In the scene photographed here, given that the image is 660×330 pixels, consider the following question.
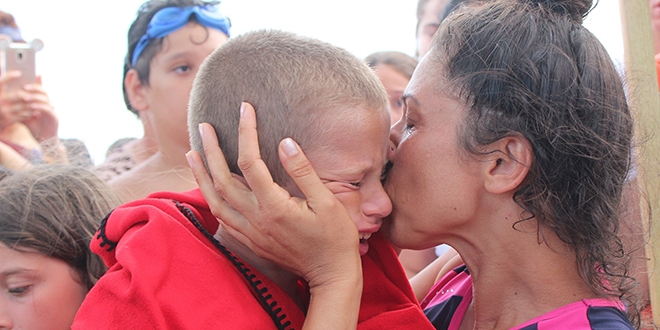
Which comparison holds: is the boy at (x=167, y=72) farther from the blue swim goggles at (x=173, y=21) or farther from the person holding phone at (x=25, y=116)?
the person holding phone at (x=25, y=116)

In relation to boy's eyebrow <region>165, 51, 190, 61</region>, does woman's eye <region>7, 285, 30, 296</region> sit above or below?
below

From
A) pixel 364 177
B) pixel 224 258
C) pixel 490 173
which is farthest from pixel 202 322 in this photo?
pixel 490 173

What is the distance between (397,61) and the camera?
3932 mm

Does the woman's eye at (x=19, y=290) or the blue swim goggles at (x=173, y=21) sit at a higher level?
the blue swim goggles at (x=173, y=21)

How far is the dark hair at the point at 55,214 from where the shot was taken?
2.23m

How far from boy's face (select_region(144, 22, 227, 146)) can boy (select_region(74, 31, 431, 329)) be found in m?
1.53

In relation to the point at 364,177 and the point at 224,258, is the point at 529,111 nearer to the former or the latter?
the point at 364,177

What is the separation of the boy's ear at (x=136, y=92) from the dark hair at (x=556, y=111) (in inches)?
82.5

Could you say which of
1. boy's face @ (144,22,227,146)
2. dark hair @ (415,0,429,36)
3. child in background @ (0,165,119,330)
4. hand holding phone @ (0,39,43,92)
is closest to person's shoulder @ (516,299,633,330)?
child in background @ (0,165,119,330)

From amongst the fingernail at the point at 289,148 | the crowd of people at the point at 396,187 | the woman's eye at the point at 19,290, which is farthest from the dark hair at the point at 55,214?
the fingernail at the point at 289,148

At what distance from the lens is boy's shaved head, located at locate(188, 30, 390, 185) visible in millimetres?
1634

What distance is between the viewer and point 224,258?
1708mm

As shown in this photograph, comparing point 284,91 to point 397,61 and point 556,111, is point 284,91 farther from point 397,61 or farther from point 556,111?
point 397,61

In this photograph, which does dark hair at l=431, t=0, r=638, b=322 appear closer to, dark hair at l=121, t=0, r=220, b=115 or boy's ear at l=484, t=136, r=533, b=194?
boy's ear at l=484, t=136, r=533, b=194
